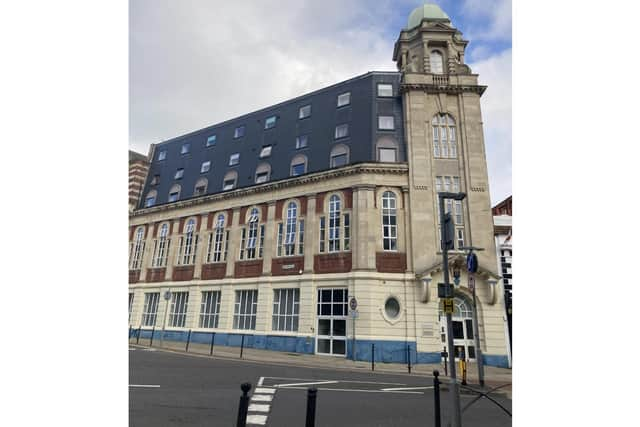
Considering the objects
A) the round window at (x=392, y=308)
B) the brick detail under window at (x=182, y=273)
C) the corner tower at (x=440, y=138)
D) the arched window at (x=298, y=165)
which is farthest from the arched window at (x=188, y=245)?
the corner tower at (x=440, y=138)

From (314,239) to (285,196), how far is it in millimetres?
3969

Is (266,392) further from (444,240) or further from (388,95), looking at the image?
(388,95)

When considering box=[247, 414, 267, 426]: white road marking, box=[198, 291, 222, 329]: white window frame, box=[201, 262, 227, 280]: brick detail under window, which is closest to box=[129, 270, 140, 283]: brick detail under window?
box=[201, 262, 227, 280]: brick detail under window

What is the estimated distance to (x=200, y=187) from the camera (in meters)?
30.1

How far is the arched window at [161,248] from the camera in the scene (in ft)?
95.8

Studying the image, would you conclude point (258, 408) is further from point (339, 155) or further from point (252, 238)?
point (339, 155)

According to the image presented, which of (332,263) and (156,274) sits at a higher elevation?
(332,263)

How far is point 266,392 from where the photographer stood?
353 inches

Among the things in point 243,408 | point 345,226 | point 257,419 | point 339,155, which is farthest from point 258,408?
point 339,155

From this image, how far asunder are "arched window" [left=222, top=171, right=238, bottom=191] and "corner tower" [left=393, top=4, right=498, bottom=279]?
45.0 ft

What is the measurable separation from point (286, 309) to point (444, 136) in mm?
14434

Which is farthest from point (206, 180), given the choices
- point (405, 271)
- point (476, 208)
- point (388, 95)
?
point (476, 208)

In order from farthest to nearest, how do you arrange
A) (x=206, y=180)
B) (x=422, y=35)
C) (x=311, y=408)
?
(x=206, y=180), (x=422, y=35), (x=311, y=408)

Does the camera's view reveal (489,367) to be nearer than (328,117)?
Yes
